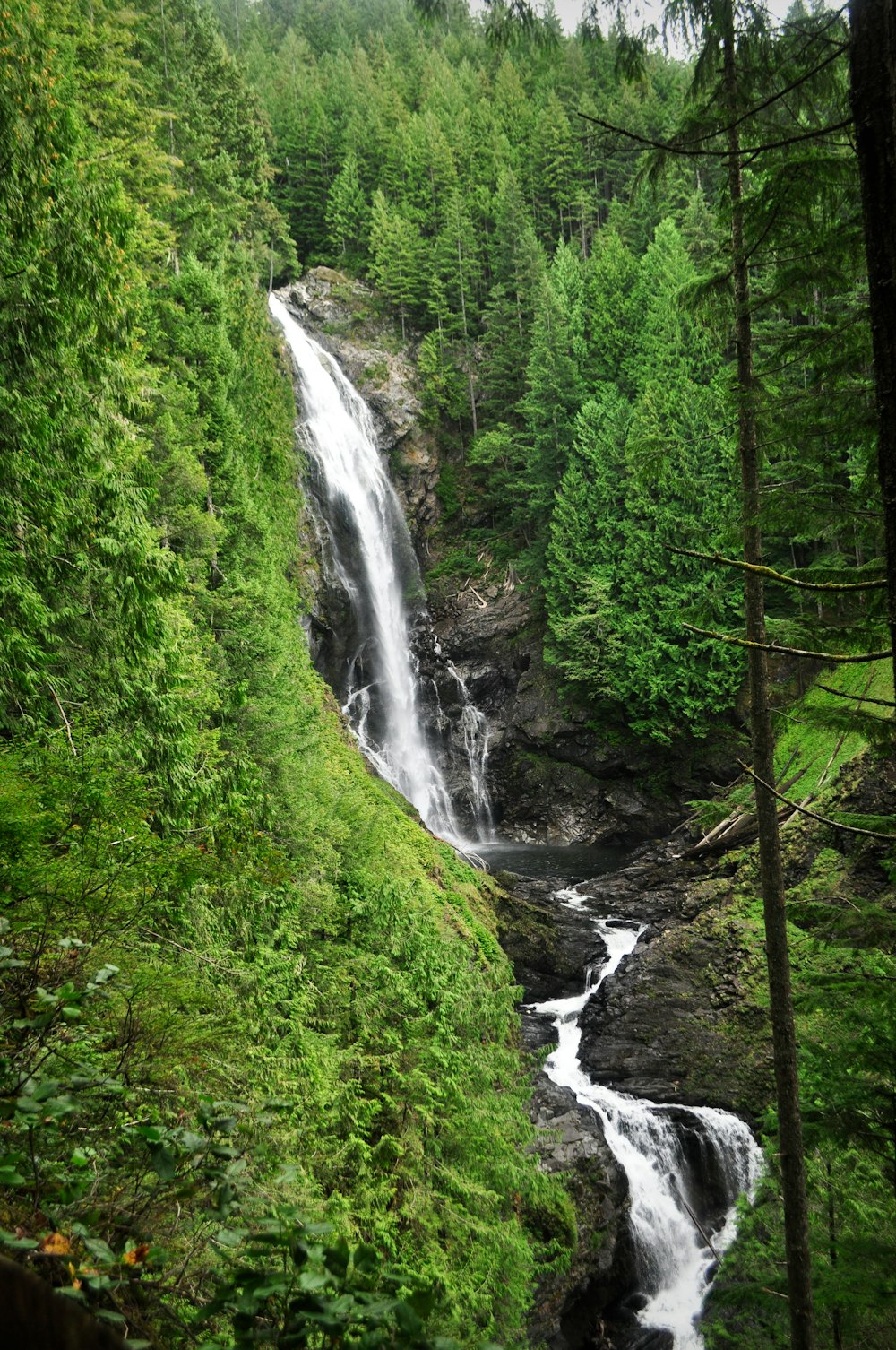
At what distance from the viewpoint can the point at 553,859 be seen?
2438 centimetres

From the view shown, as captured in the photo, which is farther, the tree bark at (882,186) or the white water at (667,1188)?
the white water at (667,1188)

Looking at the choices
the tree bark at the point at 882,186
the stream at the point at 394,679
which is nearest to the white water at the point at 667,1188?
the stream at the point at 394,679

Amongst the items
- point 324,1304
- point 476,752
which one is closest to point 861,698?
point 324,1304

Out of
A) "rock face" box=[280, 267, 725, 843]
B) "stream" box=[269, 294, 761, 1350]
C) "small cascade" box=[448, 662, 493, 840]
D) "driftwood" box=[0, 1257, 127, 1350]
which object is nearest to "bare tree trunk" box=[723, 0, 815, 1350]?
"driftwood" box=[0, 1257, 127, 1350]

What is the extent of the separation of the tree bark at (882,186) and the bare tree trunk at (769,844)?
337 cm

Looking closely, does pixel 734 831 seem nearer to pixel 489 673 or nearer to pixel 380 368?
pixel 489 673

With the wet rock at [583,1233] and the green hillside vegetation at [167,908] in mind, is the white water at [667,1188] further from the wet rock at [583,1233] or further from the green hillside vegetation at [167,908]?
the green hillside vegetation at [167,908]

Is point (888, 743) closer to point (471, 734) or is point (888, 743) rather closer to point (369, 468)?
point (471, 734)

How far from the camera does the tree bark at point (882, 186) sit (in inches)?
93.0

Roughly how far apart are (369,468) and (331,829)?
79.8 ft

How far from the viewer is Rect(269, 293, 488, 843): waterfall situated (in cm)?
2738

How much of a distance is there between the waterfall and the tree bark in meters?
23.4

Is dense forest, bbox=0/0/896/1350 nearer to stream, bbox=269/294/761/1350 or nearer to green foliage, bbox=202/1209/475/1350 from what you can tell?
green foliage, bbox=202/1209/475/1350

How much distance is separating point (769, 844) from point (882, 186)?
17.3 feet
